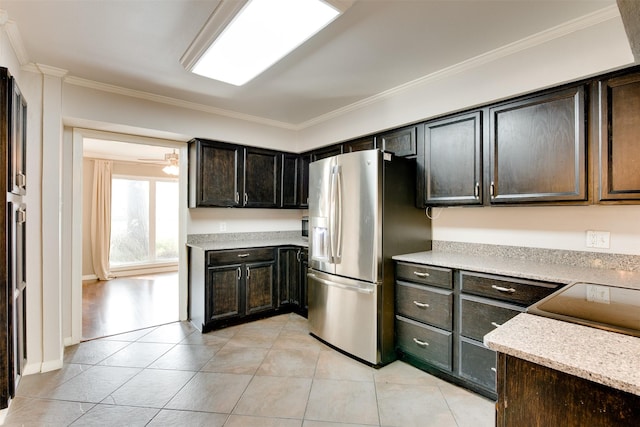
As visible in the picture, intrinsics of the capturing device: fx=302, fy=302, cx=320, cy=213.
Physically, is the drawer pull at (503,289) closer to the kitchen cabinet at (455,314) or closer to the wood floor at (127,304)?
the kitchen cabinet at (455,314)

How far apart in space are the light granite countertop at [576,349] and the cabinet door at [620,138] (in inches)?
49.7

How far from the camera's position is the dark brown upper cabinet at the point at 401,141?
2816mm

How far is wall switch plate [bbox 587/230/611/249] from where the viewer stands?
2025 millimetres

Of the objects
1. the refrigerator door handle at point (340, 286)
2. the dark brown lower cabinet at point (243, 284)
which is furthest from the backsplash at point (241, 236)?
the refrigerator door handle at point (340, 286)

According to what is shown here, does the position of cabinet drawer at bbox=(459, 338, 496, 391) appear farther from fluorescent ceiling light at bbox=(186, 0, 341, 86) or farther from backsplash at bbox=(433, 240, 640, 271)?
fluorescent ceiling light at bbox=(186, 0, 341, 86)

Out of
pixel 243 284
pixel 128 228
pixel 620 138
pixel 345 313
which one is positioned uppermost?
pixel 620 138

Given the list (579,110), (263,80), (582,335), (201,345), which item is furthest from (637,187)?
(201,345)

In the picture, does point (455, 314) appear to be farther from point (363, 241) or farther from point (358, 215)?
point (358, 215)

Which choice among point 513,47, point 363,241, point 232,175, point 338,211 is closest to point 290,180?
point 232,175

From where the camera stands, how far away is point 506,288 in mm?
1948

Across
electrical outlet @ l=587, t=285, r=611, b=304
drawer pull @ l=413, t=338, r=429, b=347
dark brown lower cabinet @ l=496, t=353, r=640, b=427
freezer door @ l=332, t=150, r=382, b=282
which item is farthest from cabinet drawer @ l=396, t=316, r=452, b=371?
dark brown lower cabinet @ l=496, t=353, r=640, b=427

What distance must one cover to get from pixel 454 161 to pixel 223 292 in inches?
104

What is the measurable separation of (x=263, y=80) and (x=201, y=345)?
256 centimetres

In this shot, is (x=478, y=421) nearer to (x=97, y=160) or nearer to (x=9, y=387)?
(x=9, y=387)
